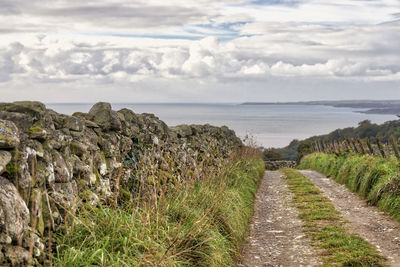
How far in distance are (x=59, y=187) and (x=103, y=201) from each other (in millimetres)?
1185

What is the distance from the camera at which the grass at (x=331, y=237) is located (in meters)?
6.80

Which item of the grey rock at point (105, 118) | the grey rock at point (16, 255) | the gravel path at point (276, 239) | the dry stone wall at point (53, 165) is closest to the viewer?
the grey rock at point (16, 255)

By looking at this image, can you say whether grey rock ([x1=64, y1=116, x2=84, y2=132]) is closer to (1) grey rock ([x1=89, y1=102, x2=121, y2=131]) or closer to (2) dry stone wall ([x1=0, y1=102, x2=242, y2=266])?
(2) dry stone wall ([x1=0, y1=102, x2=242, y2=266])

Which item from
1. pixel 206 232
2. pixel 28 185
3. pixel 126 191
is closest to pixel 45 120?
pixel 28 185

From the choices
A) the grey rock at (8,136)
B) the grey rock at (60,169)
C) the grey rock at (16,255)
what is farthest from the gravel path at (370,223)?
the grey rock at (8,136)

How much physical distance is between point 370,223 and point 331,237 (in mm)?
1783

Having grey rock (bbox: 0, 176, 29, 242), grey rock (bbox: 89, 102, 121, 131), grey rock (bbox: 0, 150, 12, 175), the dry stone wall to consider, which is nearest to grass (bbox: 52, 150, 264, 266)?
the dry stone wall

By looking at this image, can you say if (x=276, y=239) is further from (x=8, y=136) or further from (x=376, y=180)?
(x=8, y=136)

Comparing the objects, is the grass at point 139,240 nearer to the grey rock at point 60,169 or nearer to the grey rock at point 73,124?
the grey rock at point 60,169

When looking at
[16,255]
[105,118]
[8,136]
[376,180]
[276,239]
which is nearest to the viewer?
[16,255]

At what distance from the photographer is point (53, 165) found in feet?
15.8

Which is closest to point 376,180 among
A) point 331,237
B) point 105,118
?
point 331,237

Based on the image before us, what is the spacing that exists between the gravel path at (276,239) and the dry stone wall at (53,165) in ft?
7.88

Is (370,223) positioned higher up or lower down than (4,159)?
lower down
